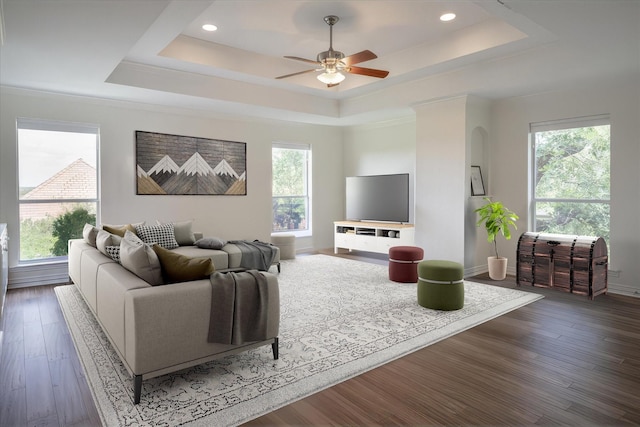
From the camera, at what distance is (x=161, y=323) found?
236 cm

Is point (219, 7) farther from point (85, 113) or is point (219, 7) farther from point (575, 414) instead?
point (575, 414)

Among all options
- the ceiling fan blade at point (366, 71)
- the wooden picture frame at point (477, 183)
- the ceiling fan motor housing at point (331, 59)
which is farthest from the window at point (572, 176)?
the ceiling fan motor housing at point (331, 59)

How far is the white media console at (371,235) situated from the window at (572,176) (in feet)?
6.46

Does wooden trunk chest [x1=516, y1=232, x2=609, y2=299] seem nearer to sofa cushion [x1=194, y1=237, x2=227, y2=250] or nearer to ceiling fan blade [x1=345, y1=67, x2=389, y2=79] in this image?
ceiling fan blade [x1=345, y1=67, x2=389, y2=79]

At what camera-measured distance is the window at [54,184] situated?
17.4ft

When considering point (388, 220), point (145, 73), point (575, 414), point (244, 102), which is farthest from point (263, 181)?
point (575, 414)

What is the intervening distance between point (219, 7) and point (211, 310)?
124 inches

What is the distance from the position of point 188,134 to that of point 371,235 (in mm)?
3604

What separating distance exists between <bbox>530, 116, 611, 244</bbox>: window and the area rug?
139 centimetres

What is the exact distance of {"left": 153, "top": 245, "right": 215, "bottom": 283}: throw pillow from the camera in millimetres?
2650

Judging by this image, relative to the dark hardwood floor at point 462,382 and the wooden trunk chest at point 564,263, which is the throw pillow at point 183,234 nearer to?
the dark hardwood floor at point 462,382

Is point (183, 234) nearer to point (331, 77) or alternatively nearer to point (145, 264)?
point (331, 77)

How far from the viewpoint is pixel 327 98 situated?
6922 mm

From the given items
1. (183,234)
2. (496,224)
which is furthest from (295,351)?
(496,224)
